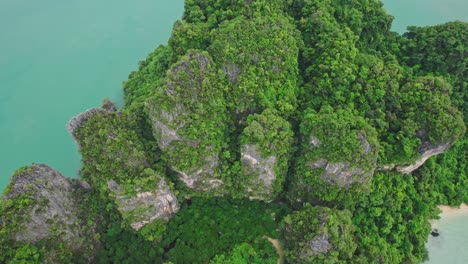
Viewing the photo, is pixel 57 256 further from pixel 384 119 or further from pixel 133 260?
pixel 384 119

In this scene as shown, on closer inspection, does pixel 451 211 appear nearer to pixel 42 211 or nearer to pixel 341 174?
pixel 341 174

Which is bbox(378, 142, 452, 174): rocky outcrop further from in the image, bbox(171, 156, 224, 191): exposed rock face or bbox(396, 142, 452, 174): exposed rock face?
bbox(171, 156, 224, 191): exposed rock face

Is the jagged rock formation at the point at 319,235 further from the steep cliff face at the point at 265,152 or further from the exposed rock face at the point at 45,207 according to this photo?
the exposed rock face at the point at 45,207

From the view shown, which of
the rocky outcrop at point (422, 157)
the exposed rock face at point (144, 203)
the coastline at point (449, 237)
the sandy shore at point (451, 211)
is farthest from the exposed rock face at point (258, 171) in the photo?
the sandy shore at point (451, 211)

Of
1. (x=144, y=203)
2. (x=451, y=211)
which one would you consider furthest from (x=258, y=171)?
(x=451, y=211)

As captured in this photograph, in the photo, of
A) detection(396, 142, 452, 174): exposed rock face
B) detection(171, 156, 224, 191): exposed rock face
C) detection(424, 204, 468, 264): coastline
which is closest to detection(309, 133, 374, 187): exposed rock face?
detection(396, 142, 452, 174): exposed rock face

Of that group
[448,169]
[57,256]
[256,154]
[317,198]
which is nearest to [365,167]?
[317,198]
